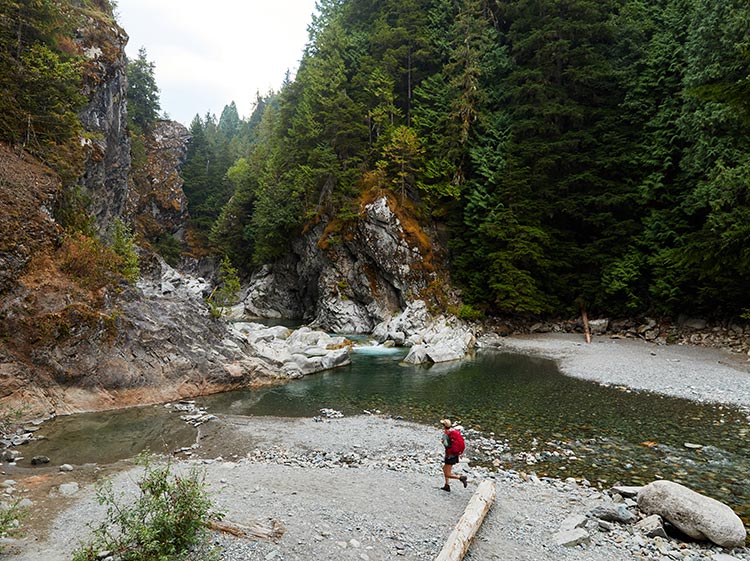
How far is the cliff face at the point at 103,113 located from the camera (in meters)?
25.4

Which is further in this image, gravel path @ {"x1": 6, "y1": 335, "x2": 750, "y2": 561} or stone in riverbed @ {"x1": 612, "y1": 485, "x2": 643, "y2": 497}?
stone in riverbed @ {"x1": 612, "y1": 485, "x2": 643, "y2": 497}

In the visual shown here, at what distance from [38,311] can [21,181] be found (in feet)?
18.2

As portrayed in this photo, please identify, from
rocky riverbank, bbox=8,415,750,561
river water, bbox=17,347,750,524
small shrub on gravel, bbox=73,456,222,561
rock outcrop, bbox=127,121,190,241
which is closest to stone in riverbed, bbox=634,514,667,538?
rocky riverbank, bbox=8,415,750,561

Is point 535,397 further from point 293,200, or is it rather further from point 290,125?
point 290,125

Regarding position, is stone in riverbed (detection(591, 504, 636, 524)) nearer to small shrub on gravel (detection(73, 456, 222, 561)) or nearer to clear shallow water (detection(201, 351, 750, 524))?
clear shallow water (detection(201, 351, 750, 524))

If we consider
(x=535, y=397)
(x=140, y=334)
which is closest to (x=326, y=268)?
(x=140, y=334)

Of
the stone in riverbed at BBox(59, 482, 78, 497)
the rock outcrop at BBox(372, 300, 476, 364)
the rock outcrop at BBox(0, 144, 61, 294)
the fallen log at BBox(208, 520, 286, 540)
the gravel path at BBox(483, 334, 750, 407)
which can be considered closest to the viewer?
the fallen log at BBox(208, 520, 286, 540)

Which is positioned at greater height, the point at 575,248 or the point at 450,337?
the point at 575,248

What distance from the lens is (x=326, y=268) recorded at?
4012 centimetres

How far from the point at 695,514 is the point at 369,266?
1267 inches

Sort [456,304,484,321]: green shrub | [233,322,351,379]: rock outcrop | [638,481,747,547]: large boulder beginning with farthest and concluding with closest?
[456,304,484,321]: green shrub → [233,322,351,379]: rock outcrop → [638,481,747,547]: large boulder

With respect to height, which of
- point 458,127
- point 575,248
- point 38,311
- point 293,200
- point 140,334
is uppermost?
point 458,127

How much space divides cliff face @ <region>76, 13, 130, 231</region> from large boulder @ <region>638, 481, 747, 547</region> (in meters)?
29.2

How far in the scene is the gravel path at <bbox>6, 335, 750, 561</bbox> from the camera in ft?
19.1
